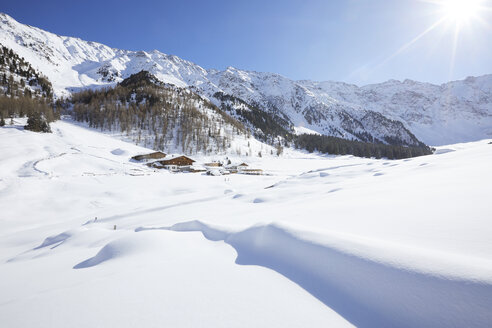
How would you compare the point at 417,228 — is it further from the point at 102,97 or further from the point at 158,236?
the point at 102,97

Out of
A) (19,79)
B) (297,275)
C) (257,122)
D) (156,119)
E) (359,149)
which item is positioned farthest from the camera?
(257,122)

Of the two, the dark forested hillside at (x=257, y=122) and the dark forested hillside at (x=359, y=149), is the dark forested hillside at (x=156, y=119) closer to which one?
the dark forested hillside at (x=257, y=122)

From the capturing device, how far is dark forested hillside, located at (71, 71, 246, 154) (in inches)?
3469

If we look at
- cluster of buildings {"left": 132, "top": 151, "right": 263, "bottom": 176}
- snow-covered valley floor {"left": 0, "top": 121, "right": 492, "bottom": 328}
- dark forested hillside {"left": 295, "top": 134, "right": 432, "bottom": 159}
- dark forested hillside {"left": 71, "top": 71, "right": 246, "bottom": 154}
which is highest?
dark forested hillside {"left": 71, "top": 71, "right": 246, "bottom": 154}

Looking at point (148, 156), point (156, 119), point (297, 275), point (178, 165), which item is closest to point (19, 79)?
point (156, 119)

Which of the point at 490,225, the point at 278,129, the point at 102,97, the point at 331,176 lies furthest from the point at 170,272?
the point at 278,129

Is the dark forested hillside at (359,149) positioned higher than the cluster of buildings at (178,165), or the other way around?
the dark forested hillside at (359,149)

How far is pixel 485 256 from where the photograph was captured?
204cm

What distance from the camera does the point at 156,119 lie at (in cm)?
9900

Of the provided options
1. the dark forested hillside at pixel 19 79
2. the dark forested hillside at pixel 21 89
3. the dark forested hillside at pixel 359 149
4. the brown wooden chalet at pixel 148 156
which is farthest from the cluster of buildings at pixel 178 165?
the dark forested hillside at pixel 19 79

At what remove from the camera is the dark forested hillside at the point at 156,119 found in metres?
88.1

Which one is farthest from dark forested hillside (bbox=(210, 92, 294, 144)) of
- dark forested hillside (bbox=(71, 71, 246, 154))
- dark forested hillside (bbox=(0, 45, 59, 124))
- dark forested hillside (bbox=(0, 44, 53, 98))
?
dark forested hillside (bbox=(0, 44, 53, 98))

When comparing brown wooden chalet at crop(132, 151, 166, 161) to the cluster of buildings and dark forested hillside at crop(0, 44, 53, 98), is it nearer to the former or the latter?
the cluster of buildings

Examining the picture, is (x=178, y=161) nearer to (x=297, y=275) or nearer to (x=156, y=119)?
(x=156, y=119)
